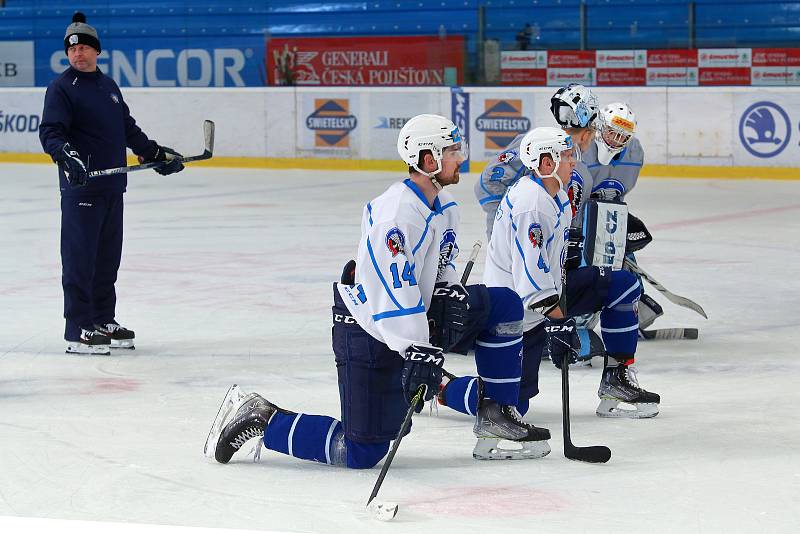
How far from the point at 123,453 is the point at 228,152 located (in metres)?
11.4

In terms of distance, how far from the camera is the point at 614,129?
18.0 ft

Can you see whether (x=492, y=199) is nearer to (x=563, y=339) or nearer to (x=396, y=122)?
(x=563, y=339)

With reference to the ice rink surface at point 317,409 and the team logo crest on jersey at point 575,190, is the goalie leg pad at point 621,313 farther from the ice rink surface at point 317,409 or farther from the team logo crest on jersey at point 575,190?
the team logo crest on jersey at point 575,190

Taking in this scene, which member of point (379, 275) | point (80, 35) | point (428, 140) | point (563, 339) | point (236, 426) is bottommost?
point (236, 426)

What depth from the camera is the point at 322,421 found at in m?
3.96

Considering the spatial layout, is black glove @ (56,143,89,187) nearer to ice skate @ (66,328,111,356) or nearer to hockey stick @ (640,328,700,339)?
ice skate @ (66,328,111,356)

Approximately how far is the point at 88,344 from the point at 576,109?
2264 millimetres

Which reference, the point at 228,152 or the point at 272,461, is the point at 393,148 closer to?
the point at 228,152

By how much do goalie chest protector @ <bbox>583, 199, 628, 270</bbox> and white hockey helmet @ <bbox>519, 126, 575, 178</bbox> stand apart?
996mm

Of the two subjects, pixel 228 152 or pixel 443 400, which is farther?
pixel 228 152

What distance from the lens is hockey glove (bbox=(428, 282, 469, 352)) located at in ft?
12.6

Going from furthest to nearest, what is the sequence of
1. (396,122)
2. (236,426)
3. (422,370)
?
(396,122) < (236,426) < (422,370)

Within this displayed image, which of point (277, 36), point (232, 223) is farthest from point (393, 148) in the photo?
point (232, 223)

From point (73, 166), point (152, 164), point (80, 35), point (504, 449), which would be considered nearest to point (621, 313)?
point (504, 449)
